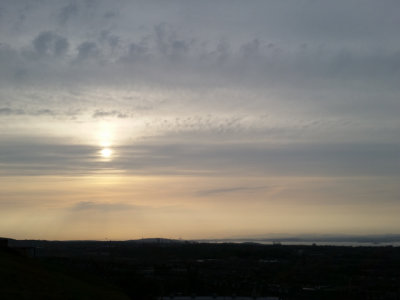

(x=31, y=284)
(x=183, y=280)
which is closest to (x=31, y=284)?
(x=31, y=284)

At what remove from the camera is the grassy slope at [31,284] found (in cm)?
2180

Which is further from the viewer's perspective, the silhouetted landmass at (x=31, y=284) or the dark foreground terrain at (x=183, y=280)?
the dark foreground terrain at (x=183, y=280)

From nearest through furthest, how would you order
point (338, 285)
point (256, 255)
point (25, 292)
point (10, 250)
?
point (25, 292), point (10, 250), point (338, 285), point (256, 255)

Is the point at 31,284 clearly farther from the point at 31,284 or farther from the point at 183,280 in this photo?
the point at 183,280

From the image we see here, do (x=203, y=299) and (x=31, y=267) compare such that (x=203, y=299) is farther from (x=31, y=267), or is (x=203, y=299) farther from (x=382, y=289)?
(x=382, y=289)

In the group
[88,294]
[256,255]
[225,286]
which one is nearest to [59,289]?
[88,294]

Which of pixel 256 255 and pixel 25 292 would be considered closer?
pixel 25 292

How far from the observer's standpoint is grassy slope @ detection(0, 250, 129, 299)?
71.5 ft

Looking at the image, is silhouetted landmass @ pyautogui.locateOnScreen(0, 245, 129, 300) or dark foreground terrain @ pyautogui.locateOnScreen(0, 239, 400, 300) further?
dark foreground terrain @ pyautogui.locateOnScreen(0, 239, 400, 300)

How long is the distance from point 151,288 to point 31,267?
867 inches

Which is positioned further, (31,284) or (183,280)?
(183,280)

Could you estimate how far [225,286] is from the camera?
61.3 metres

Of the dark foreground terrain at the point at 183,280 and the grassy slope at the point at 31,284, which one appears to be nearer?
the grassy slope at the point at 31,284

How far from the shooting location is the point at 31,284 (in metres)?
24.1
